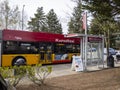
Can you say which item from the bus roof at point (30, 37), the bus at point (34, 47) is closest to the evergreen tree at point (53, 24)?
the bus at point (34, 47)

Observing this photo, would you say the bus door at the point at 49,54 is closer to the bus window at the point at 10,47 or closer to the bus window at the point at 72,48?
the bus window at the point at 72,48

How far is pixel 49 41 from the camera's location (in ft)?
71.8

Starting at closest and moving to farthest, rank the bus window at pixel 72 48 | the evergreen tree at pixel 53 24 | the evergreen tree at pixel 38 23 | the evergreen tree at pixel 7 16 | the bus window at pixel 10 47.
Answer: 1. the bus window at pixel 10 47
2. the bus window at pixel 72 48
3. the evergreen tree at pixel 7 16
4. the evergreen tree at pixel 53 24
5. the evergreen tree at pixel 38 23

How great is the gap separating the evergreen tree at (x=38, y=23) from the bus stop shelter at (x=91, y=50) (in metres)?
53.3

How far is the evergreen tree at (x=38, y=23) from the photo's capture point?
7256cm

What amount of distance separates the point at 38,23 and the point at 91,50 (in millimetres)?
56410

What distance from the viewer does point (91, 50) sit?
18.2 metres

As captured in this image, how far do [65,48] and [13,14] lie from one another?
24513 mm

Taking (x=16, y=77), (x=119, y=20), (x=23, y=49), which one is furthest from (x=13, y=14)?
(x=16, y=77)

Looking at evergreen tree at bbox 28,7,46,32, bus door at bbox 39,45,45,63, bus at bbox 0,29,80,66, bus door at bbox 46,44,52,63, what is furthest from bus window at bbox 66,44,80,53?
evergreen tree at bbox 28,7,46,32

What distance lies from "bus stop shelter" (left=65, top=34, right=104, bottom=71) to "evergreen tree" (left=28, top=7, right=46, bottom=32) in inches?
2098

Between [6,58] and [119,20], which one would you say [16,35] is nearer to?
[6,58]

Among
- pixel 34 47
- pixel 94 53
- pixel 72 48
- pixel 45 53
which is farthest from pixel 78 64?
pixel 72 48

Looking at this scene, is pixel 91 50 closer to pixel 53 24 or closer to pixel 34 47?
pixel 34 47
